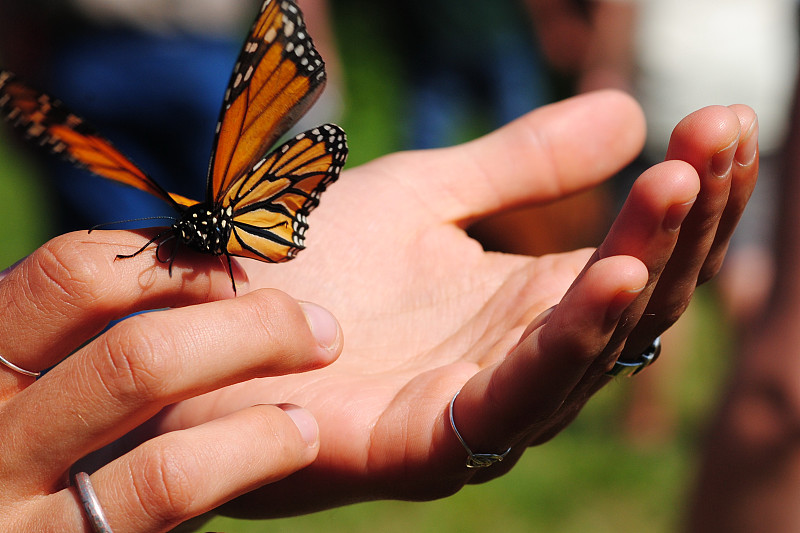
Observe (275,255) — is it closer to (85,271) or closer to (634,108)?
(85,271)

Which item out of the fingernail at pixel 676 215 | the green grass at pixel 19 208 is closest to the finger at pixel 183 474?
the fingernail at pixel 676 215

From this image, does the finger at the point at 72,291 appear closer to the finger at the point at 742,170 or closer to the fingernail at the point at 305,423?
the fingernail at the point at 305,423

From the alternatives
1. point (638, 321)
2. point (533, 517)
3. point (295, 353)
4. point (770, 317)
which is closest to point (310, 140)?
point (295, 353)

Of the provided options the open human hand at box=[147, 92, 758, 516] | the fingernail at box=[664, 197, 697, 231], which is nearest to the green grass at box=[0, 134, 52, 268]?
the open human hand at box=[147, 92, 758, 516]

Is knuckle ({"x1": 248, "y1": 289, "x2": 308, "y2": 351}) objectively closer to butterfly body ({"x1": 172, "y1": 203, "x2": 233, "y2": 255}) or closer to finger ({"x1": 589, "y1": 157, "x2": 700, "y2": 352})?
butterfly body ({"x1": 172, "y1": 203, "x2": 233, "y2": 255})

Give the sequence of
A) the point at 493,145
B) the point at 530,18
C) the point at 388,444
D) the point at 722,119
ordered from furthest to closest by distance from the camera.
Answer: the point at 530,18, the point at 493,145, the point at 388,444, the point at 722,119

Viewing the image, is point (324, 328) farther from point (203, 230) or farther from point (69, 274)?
point (69, 274)
